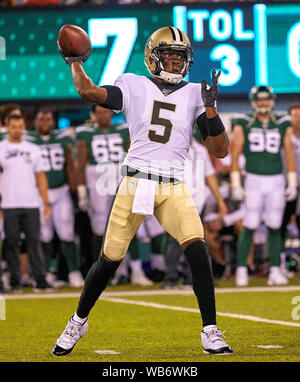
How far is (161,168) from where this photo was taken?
460 centimetres

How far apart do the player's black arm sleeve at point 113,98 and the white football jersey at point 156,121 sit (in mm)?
31

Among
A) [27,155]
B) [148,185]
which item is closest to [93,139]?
[27,155]

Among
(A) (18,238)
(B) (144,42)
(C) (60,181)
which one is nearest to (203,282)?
(A) (18,238)

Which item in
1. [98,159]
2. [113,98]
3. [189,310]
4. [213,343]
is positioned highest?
[113,98]

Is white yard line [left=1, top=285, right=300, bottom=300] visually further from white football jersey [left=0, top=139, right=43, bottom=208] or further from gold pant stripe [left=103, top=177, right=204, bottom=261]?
gold pant stripe [left=103, top=177, right=204, bottom=261]

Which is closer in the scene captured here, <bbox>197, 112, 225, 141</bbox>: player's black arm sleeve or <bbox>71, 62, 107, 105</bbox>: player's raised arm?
<bbox>71, 62, 107, 105</bbox>: player's raised arm

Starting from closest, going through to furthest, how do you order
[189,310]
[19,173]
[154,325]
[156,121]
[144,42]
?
[156,121], [154,325], [189,310], [19,173], [144,42]

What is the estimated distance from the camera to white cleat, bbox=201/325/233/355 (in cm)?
441

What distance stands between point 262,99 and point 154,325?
11.0 feet

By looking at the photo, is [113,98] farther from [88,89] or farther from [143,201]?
[143,201]

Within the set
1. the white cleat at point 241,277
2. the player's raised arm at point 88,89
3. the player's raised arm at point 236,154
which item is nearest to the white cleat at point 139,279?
the white cleat at point 241,277

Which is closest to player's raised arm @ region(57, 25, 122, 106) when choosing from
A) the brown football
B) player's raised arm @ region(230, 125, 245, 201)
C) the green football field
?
the brown football

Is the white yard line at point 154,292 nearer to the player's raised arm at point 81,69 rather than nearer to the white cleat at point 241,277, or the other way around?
the white cleat at point 241,277

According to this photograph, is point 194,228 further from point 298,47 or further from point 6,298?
point 298,47
